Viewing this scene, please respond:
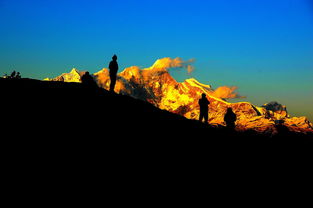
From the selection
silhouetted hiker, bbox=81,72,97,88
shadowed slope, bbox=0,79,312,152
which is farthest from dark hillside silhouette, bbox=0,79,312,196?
silhouetted hiker, bbox=81,72,97,88

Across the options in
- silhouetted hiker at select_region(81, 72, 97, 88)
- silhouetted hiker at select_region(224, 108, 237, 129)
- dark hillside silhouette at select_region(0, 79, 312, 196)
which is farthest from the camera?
silhouetted hiker at select_region(81, 72, 97, 88)

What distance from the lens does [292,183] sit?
74.1 ft

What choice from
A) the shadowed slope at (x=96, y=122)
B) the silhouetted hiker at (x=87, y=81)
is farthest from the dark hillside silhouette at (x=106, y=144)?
the silhouetted hiker at (x=87, y=81)

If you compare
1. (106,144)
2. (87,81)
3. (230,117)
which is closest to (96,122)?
(106,144)

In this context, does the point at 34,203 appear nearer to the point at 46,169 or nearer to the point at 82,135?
the point at 46,169

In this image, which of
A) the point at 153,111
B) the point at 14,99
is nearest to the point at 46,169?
the point at 14,99

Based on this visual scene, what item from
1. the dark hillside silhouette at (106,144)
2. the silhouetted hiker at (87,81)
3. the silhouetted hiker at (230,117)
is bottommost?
the dark hillside silhouette at (106,144)

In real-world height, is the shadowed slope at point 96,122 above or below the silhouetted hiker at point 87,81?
below

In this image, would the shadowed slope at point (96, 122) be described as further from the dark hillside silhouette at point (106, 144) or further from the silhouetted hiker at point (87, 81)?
the silhouetted hiker at point (87, 81)

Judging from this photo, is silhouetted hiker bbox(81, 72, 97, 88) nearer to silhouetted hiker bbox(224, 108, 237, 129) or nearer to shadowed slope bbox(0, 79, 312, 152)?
shadowed slope bbox(0, 79, 312, 152)

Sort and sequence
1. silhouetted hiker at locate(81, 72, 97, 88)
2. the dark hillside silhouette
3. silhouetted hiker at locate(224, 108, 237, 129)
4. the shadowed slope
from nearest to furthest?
1. the dark hillside silhouette
2. the shadowed slope
3. silhouetted hiker at locate(224, 108, 237, 129)
4. silhouetted hiker at locate(81, 72, 97, 88)

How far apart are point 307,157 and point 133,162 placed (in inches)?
804

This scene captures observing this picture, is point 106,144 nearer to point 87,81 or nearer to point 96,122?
point 96,122

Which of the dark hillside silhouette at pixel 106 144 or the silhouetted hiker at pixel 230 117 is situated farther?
the silhouetted hiker at pixel 230 117
